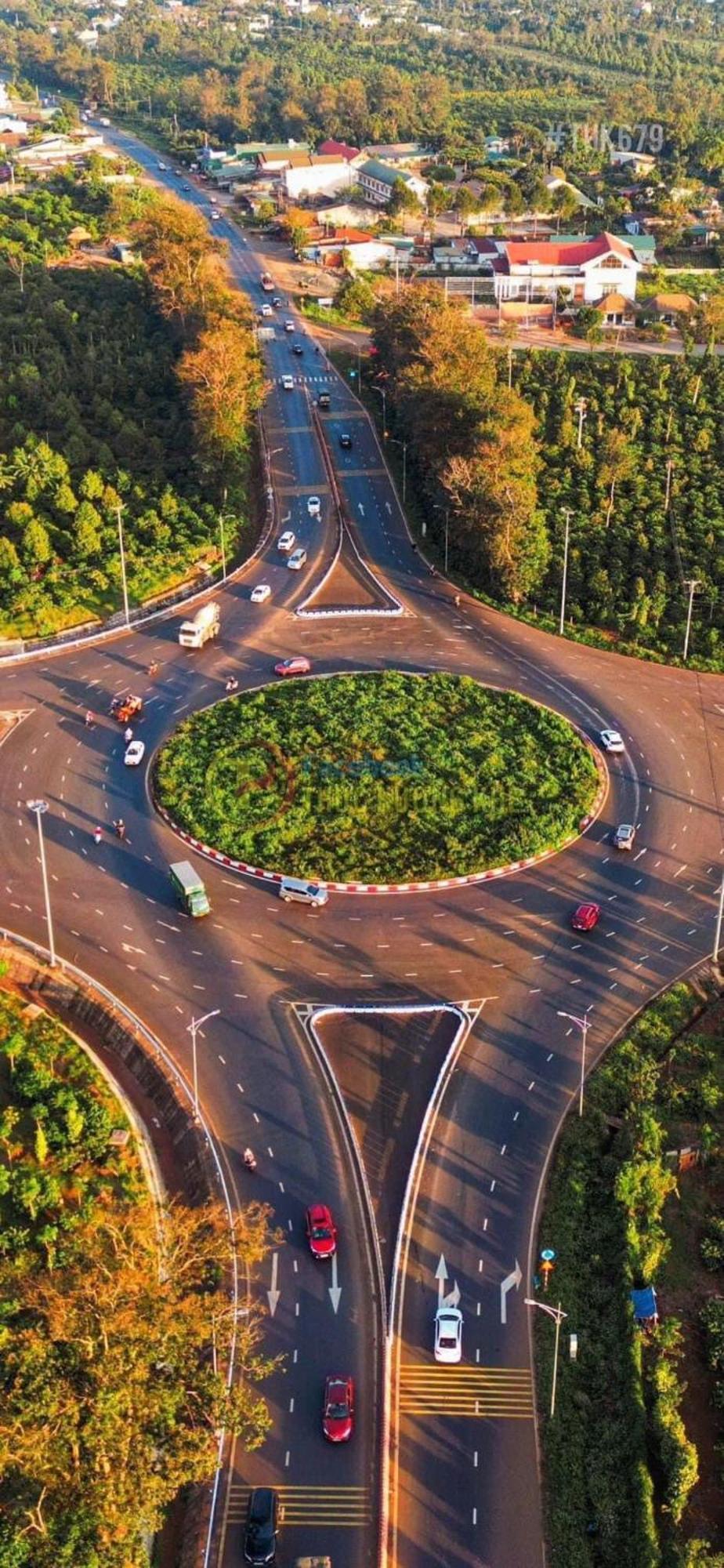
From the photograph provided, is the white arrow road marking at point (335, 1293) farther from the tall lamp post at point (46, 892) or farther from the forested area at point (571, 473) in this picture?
the forested area at point (571, 473)

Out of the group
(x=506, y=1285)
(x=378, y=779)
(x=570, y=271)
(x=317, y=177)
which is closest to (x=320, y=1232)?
(x=506, y=1285)

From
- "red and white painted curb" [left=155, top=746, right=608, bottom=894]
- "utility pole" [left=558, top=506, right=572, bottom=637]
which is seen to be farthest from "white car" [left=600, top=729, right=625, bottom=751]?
"utility pole" [left=558, top=506, right=572, bottom=637]

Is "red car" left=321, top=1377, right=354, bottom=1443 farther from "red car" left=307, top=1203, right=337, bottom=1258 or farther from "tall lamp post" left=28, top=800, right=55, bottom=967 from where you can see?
"tall lamp post" left=28, top=800, right=55, bottom=967

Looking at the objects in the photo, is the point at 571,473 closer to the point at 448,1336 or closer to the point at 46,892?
the point at 46,892

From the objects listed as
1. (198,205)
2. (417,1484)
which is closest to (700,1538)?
(417,1484)

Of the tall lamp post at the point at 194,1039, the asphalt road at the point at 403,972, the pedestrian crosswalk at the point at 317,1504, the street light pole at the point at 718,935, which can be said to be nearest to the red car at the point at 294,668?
the asphalt road at the point at 403,972

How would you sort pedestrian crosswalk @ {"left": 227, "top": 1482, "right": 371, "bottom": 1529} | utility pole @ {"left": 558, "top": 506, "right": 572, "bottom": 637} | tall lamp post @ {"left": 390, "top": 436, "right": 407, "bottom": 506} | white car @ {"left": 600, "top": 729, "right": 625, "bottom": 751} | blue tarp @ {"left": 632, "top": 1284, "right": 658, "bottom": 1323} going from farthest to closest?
tall lamp post @ {"left": 390, "top": 436, "right": 407, "bottom": 506}, utility pole @ {"left": 558, "top": 506, "right": 572, "bottom": 637}, white car @ {"left": 600, "top": 729, "right": 625, "bottom": 751}, blue tarp @ {"left": 632, "top": 1284, "right": 658, "bottom": 1323}, pedestrian crosswalk @ {"left": 227, "top": 1482, "right": 371, "bottom": 1529}
